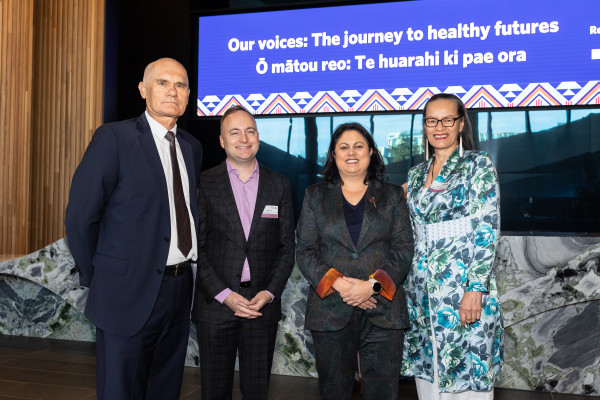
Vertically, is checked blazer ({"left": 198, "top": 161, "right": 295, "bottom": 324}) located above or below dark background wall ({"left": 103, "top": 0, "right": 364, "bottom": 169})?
below

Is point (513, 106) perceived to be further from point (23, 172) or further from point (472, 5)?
point (23, 172)

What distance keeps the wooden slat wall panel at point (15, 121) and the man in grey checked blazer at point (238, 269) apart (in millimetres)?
4386

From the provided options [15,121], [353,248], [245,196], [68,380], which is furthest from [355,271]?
[15,121]

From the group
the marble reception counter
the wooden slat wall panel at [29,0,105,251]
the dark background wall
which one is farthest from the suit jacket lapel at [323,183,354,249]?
the wooden slat wall panel at [29,0,105,251]

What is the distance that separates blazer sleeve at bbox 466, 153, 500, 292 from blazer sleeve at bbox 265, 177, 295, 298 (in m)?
0.73

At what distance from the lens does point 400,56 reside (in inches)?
192

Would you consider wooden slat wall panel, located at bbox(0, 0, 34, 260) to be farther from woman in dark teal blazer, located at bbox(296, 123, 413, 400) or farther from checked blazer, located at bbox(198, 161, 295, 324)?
woman in dark teal blazer, located at bbox(296, 123, 413, 400)

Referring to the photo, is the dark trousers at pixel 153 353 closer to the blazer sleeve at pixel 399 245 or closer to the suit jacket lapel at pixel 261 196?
the suit jacket lapel at pixel 261 196

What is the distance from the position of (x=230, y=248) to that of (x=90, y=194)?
1.94 feet

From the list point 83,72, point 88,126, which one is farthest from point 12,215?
point 83,72

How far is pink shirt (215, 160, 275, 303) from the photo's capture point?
2119mm

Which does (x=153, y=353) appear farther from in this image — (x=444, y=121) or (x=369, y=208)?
(x=444, y=121)

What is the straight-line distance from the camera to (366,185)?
2.17m

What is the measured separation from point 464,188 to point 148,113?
125cm
